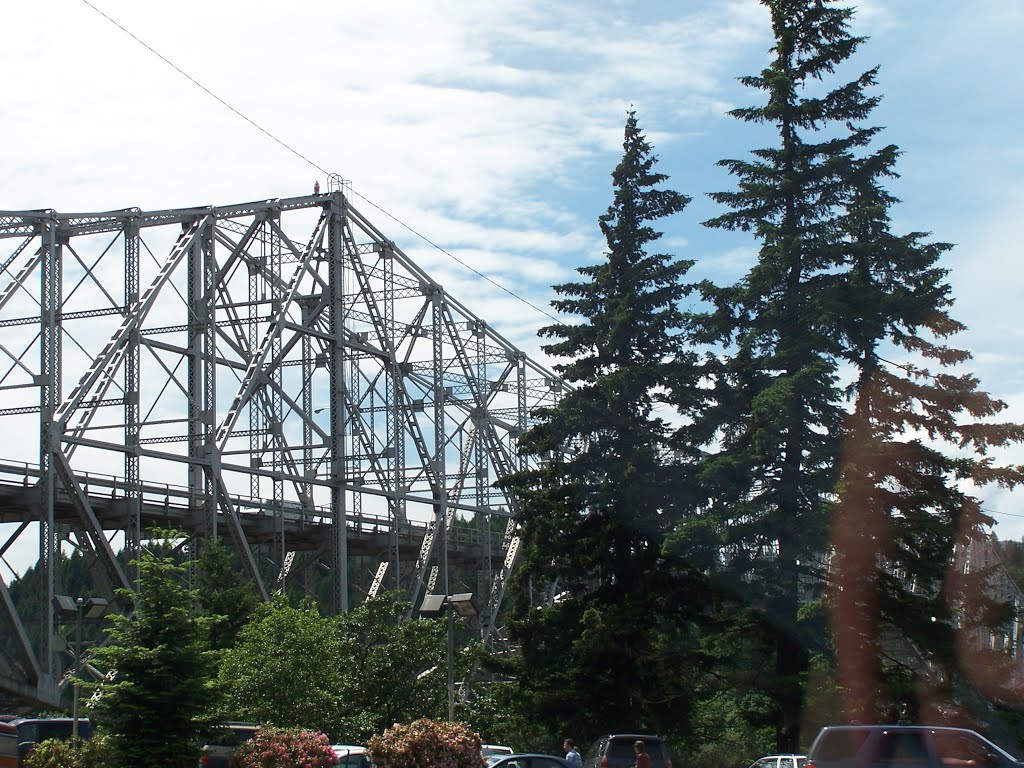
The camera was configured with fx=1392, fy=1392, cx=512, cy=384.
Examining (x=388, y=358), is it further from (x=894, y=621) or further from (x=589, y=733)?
(x=894, y=621)

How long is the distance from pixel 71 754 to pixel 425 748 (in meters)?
7.64

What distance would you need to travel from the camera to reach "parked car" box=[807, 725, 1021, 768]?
21.2 meters

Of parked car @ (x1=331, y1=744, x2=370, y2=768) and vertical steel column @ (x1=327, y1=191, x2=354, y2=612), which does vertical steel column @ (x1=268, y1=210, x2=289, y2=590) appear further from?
parked car @ (x1=331, y1=744, x2=370, y2=768)

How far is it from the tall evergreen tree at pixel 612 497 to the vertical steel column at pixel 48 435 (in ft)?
45.3

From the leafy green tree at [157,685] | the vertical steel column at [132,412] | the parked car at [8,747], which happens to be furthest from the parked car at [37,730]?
the vertical steel column at [132,412]

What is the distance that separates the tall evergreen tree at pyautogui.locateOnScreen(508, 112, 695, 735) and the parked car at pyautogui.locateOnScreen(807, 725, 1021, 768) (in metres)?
15.1

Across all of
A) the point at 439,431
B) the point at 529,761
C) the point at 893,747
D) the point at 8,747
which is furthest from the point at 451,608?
the point at 439,431

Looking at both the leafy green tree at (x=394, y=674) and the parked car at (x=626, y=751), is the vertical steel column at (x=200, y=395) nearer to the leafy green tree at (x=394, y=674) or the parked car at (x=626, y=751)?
the leafy green tree at (x=394, y=674)

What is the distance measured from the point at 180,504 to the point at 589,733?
777 inches

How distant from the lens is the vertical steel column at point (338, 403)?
5162 centimetres

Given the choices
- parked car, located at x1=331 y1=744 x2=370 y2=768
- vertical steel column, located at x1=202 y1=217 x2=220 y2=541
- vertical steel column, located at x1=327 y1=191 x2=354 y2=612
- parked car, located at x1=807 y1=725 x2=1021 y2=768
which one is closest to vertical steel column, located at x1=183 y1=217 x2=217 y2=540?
vertical steel column, located at x1=202 y1=217 x2=220 y2=541

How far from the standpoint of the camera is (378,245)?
62969mm

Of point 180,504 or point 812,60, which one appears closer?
point 812,60

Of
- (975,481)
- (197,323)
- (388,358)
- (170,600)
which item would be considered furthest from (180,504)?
(975,481)
